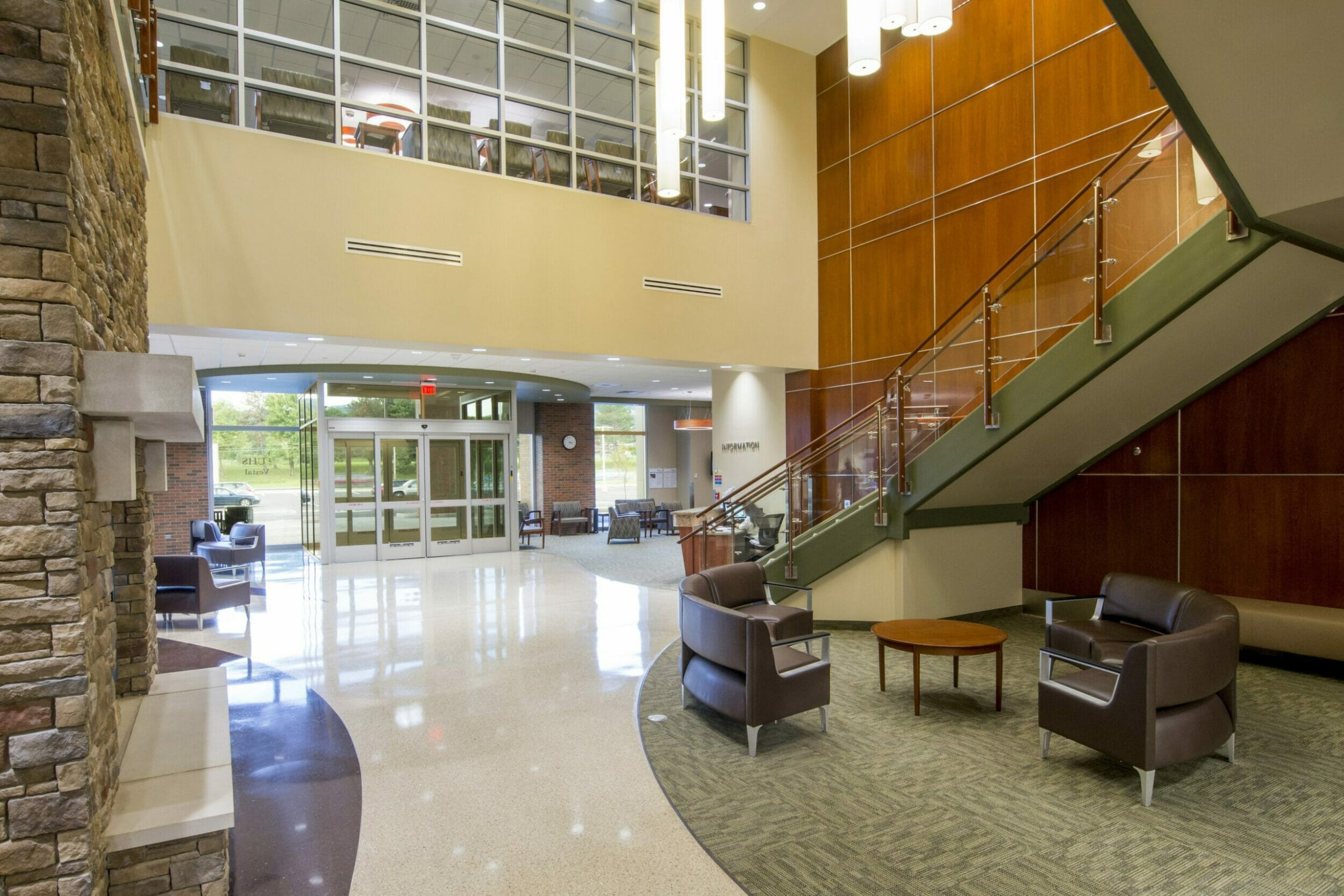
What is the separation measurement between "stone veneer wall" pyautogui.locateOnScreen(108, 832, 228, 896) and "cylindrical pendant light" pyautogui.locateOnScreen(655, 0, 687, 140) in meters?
5.71

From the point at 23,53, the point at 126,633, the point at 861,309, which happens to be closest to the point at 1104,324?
the point at 861,309

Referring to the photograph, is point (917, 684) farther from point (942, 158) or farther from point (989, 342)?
point (942, 158)

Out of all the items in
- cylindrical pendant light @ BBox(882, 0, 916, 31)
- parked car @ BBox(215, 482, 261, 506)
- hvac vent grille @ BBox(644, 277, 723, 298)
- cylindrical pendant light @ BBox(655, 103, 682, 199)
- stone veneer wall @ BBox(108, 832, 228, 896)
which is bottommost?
stone veneer wall @ BBox(108, 832, 228, 896)

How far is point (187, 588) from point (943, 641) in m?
7.74

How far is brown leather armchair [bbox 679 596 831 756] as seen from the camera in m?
4.30

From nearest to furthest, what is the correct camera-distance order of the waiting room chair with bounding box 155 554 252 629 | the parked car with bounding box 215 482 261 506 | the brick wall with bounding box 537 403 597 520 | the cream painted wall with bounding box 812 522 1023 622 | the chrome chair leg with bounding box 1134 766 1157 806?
the chrome chair leg with bounding box 1134 766 1157 806, the cream painted wall with bounding box 812 522 1023 622, the waiting room chair with bounding box 155 554 252 629, the parked car with bounding box 215 482 261 506, the brick wall with bounding box 537 403 597 520

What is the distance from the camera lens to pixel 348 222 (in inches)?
278

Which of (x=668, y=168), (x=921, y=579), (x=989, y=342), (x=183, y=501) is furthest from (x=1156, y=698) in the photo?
(x=183, y=501)

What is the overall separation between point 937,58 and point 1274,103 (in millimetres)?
6758

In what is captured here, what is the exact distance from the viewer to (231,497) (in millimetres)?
15312

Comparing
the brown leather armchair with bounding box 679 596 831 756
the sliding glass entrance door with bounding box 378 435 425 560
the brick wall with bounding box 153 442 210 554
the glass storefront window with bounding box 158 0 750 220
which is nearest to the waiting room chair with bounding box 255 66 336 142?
the glass storefront window with bounding box 158 0 750 220

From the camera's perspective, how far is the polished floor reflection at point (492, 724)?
3.15m

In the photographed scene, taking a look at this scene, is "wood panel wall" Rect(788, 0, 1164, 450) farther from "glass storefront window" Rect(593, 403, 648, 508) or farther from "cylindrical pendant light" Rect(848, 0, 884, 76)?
"glass storefront window" Rect(593, 403, 648, 508)

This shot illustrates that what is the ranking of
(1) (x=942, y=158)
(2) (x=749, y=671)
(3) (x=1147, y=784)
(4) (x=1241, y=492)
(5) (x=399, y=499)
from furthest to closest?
(5) (x=399, y=499) → (1) (x=942, y=158) → (4) (x=1241, y=492) → (2) (x=749, y=671) → (3) (x=1147, y=784)
